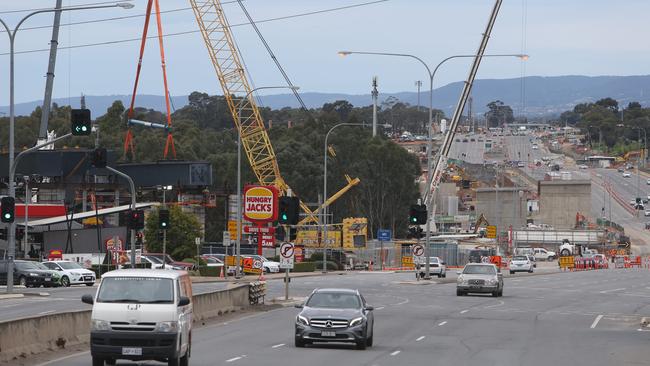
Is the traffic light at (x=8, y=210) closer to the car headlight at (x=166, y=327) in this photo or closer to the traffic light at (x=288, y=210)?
the traffic light at (x=288, y=210)

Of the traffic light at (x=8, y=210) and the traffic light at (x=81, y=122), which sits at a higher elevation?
the traffic light at (x=81, y=122)

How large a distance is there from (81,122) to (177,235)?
56650 millimetres

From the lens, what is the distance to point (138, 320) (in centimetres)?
1986

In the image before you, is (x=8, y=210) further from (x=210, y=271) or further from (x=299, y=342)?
(x=210, y=271)

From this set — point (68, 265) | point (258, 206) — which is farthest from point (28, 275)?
point (258, 206)

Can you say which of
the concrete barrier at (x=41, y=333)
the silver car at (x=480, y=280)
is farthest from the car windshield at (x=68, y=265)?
the concrete barrier at (x=41, y=333)

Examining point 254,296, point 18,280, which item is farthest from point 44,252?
point 254,296

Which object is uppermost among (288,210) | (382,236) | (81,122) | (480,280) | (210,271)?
(81,122)

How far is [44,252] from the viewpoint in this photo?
96.0 metres

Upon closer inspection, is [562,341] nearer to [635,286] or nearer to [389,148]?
[635,286]

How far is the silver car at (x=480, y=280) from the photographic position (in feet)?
174

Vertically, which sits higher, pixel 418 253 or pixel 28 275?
pixel 418 253

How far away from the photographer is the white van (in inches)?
776

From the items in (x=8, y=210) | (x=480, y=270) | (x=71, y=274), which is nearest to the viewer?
(x=8, y=210)
